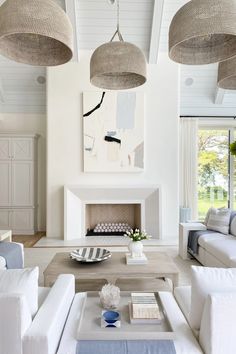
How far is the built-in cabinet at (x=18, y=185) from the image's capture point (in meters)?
6.83

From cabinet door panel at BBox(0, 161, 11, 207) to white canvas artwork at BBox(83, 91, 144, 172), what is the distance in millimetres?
1840

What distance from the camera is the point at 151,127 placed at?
642 cm

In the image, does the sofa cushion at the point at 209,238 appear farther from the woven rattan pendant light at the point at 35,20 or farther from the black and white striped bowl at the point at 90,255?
the woven rattan pendant light at the point at 35,20

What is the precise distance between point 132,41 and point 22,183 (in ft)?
12.4

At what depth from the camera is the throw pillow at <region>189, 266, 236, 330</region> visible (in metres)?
1.75

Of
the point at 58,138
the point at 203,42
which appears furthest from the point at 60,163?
Result: the point at 203,42

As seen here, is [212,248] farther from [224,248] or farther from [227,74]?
[227,74]

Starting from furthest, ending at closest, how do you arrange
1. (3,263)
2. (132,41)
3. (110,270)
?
(132,41) < (3,263) < (110,270)

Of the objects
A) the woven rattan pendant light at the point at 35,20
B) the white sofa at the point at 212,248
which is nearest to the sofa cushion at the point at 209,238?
the white sofa at the point at 212,248

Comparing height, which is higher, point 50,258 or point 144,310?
point 144,310

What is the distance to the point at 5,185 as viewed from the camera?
6.86 meters

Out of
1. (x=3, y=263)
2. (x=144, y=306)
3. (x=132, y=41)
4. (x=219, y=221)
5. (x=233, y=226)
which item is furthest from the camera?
(x=132, y=41)

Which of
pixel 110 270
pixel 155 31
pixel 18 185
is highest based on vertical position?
pixel 155 31

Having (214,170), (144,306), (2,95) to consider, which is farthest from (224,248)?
(2,95)
